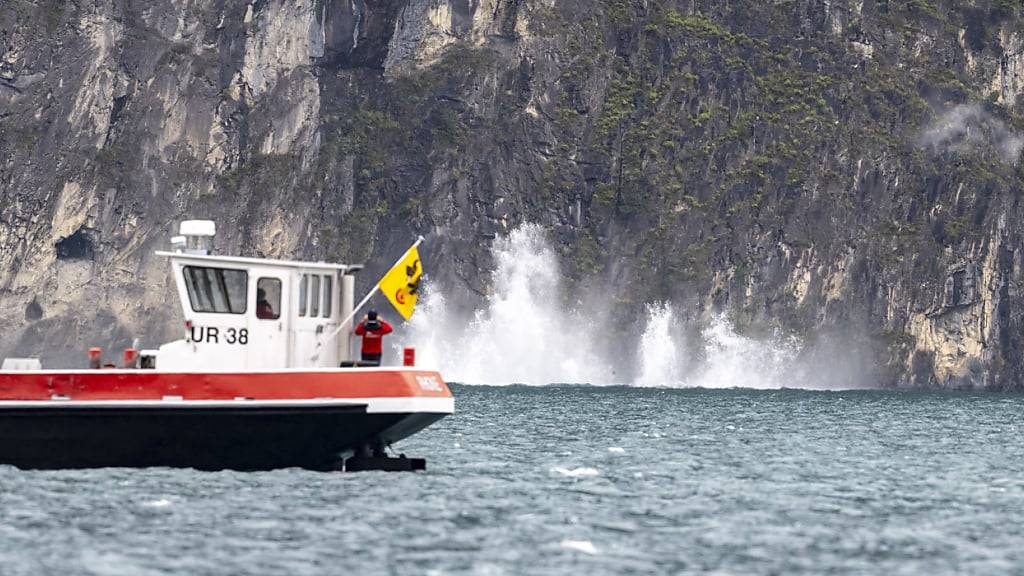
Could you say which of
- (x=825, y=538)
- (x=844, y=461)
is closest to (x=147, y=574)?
(x=825, y=538)

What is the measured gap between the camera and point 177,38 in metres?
161

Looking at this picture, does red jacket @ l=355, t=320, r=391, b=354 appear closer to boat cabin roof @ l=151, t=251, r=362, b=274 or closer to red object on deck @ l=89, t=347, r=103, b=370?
boat cabin roof @ l=151, t=251, r=362, b=274

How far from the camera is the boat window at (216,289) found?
35.6 meters

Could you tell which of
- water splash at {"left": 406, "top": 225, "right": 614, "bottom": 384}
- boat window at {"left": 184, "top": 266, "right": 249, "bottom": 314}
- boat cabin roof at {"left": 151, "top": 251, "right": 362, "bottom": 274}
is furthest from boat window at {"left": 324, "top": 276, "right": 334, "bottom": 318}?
water splash at {"left": 406, "top": 225, "right": 614, "bottom": 384}

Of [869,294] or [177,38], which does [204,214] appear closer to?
[177,38]

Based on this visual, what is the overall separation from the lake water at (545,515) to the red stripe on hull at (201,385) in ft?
4.99

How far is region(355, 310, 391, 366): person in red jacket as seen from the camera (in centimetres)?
3625

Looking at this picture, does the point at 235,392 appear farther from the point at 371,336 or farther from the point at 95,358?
the point at 371,336

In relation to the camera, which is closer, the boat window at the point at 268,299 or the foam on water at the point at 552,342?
the boat window at the point at 268,299

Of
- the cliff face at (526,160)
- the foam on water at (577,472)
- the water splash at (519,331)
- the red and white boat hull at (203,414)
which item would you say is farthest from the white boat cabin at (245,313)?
the cliff face at (526,160)

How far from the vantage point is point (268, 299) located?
35.9 m

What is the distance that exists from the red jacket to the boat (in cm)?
39

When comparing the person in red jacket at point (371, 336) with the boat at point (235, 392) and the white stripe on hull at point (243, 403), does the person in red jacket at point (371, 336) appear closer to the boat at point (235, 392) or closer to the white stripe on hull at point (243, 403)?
the boat at point (235, 392)

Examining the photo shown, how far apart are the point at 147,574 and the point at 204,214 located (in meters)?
134
